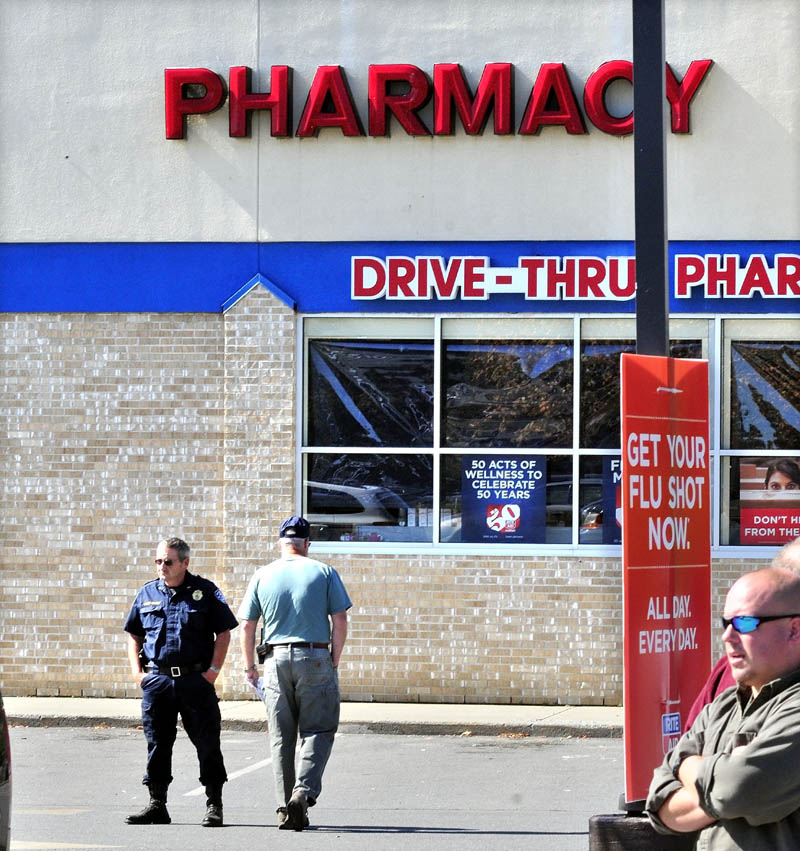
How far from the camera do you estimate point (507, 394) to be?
13797mm

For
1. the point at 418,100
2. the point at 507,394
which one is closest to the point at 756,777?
the point at 507,394

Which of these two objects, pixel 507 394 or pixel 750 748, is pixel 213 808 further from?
pixel 507 394

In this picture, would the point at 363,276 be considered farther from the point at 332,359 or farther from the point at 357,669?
the point at 357,669

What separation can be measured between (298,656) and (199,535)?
518cm

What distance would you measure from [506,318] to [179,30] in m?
4.25

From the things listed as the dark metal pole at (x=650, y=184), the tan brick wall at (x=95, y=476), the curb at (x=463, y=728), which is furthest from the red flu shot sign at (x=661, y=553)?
the tan brick wall at (x=95, y=476)

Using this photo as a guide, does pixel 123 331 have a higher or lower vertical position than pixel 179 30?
lower

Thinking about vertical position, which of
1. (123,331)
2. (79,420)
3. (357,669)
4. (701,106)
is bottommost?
(357,669)

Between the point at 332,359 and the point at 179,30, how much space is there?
3537 mm

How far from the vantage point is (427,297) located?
543 inches

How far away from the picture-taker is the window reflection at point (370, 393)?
13.9 metres

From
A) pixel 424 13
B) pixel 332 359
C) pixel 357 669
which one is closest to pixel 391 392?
pixel 332 359

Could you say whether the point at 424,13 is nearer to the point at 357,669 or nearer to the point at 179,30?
the point at 179,30

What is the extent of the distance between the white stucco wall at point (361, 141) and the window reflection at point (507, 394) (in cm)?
110
